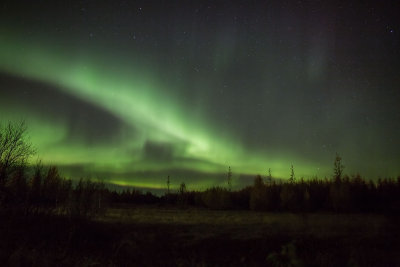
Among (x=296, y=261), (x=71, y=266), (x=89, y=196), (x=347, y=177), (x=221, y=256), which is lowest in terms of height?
(x=221, y=256)

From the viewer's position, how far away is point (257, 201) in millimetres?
61844

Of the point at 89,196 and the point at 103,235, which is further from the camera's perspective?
the point at 89,196

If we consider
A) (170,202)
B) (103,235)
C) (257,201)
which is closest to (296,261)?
(103,235)

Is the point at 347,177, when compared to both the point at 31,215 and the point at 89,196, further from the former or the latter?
the point at 31,215

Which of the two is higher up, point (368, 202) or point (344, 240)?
point (368, 202)

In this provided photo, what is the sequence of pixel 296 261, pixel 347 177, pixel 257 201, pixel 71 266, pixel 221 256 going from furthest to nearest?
pixel 347 177 < pixel 257 201 < pixel 221 256 < pixel 71 266 < pixel 296 261

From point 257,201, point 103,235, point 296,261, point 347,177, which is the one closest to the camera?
point 296,261

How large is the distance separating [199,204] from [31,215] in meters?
64.5

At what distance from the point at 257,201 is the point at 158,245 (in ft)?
151

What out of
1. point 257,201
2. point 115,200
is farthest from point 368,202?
point 115,200

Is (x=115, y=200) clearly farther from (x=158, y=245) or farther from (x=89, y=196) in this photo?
(x=158, y=245)

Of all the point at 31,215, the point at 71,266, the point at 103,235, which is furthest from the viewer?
the point at 103,235

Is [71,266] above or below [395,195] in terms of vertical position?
below

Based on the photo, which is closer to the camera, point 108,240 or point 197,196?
point 108,240
